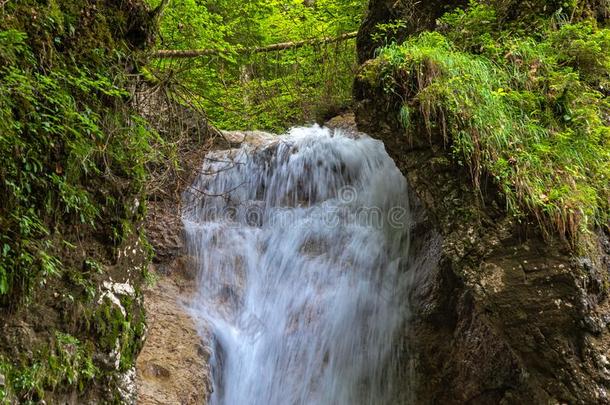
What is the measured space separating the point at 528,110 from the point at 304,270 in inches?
136

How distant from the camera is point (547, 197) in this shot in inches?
175

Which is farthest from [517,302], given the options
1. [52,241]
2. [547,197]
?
[52,241]

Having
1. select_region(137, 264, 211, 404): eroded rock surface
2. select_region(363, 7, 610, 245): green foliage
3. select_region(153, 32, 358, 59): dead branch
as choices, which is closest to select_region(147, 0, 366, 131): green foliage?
select_region(153, 32, 358, 59): dead branch

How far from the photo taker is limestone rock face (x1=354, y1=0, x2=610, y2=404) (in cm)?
427

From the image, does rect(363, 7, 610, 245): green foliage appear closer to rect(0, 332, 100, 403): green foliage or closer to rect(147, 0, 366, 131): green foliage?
rect(0, 332, 100, 403): green foliage

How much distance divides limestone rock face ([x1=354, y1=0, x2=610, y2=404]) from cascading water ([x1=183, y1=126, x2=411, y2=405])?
2.39ft

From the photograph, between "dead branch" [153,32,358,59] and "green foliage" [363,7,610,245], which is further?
"dead branch" [153,32,358,59]

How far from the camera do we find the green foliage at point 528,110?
4523mm

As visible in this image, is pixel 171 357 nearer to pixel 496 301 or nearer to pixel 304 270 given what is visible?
pixel 304 270

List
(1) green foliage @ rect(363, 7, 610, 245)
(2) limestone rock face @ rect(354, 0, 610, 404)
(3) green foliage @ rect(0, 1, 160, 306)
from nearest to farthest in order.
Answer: (3) green foliage @ rect(0, 1, 160, 306) → (2) limestone rock face @ rect(354, 0, 610, 404) → (1) green foliage @ rect(363, 7, 610, 245)

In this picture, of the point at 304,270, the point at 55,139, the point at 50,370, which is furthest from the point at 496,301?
the point at 55,139

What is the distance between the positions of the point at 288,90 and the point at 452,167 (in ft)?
21.9

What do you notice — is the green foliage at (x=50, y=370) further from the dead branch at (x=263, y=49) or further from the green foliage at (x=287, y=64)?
the green foliage at (x=287, y=64)

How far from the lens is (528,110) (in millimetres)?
5168
